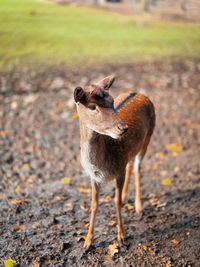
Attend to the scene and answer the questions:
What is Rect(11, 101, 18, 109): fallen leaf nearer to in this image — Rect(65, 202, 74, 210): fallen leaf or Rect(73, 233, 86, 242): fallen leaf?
Rect(65, 202, 74, 210): fallen leaf

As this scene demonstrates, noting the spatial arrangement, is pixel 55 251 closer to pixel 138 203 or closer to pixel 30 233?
pixel 30 233

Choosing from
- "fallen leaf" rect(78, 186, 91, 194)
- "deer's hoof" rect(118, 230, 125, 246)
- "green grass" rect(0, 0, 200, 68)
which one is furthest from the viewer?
"green grass" rect(0, 0, 200, 68)

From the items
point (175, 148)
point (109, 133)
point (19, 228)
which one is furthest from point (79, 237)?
point (175, 148)

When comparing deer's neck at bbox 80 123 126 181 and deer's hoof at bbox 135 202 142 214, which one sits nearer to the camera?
deer's neck at bbox 80 123 126 181

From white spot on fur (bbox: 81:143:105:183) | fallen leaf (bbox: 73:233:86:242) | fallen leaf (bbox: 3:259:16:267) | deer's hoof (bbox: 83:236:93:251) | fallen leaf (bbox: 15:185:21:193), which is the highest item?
white spot on fur (bbox: 81:143:105:183)

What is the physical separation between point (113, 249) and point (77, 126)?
11.2 feet

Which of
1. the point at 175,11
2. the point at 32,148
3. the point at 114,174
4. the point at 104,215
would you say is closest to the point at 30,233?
the point at 104,215

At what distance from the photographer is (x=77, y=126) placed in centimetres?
655

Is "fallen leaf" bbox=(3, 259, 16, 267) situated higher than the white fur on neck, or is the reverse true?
the white fur on neck

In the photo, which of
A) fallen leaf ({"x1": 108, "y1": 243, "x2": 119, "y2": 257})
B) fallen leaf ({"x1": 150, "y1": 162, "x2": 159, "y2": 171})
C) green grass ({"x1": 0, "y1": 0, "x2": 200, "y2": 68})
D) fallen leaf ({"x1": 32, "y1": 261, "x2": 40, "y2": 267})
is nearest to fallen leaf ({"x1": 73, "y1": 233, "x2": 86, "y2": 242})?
fallen leaf ({"x1": 108, "y1": 243, "x2": 119, "y2": 257})

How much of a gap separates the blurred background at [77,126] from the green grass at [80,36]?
0.08 feet

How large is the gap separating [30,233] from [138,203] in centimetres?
117

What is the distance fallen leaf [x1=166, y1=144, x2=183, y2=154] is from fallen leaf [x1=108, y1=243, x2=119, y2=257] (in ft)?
9.08

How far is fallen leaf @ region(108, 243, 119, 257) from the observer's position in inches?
131
